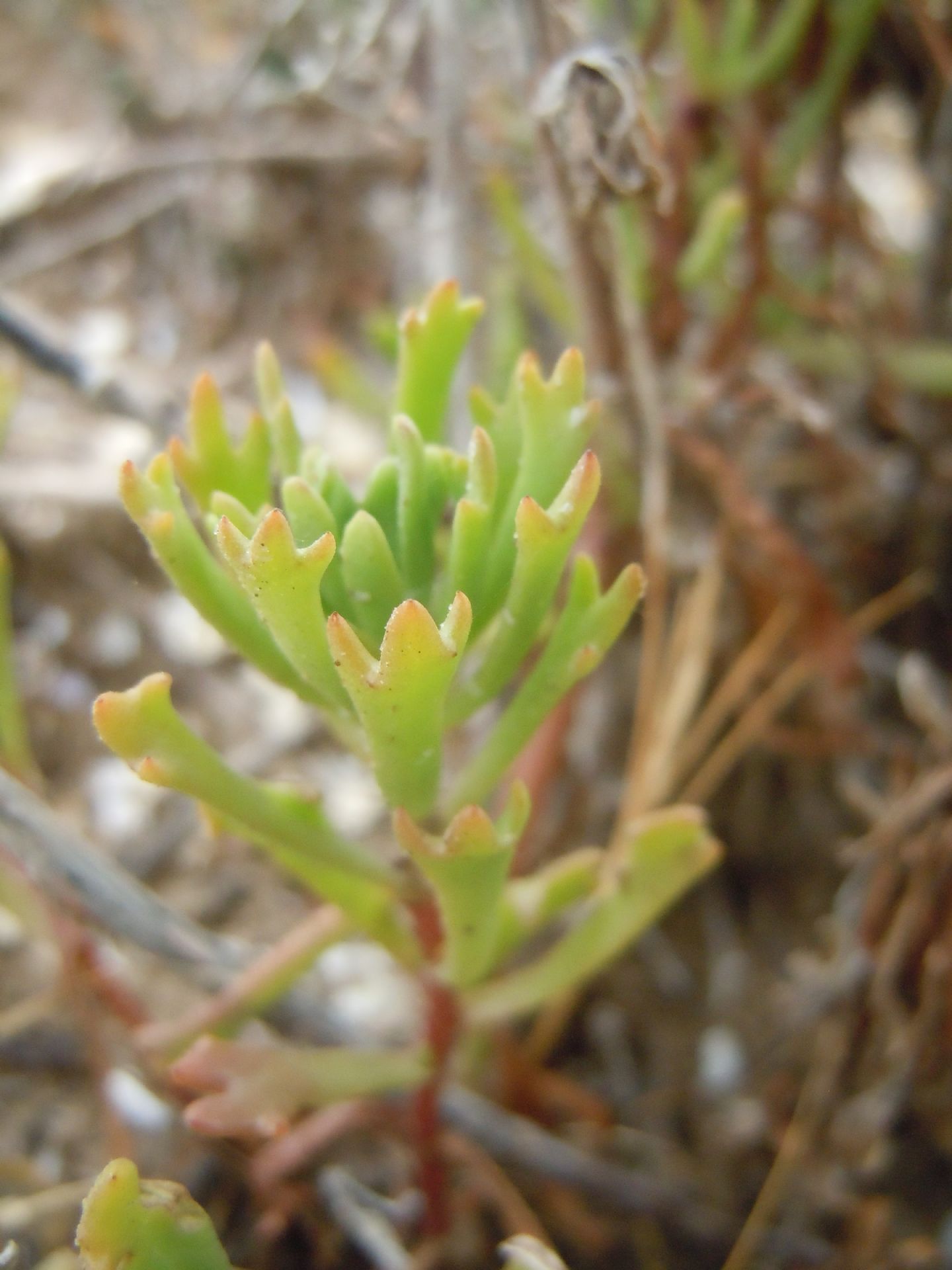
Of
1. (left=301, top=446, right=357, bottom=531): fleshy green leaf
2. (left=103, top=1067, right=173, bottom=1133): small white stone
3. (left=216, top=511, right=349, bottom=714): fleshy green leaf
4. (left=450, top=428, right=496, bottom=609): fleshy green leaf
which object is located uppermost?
(left=301, top=446, right=357, bottom=531): fleshy green leaf

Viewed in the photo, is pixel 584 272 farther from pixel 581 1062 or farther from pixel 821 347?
pixel 581 1062

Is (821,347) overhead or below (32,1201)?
overhead

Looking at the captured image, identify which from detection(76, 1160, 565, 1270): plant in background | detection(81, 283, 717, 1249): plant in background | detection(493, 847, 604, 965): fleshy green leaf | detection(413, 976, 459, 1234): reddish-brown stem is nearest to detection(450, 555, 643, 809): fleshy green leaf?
detection(81, 283, 717, 1249): plant in background

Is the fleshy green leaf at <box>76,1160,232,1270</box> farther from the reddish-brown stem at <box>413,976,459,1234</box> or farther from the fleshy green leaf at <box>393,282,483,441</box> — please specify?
the fleshy green leaf at <box>393,282,483,441</box>

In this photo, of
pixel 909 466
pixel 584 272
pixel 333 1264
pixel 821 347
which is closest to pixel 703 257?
pixel 584 272

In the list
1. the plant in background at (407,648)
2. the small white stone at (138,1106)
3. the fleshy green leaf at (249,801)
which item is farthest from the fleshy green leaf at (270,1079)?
the small white stone at (138,1106)

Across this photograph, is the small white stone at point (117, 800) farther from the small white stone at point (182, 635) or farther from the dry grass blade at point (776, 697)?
the dry grass blade at point (776, 697)
